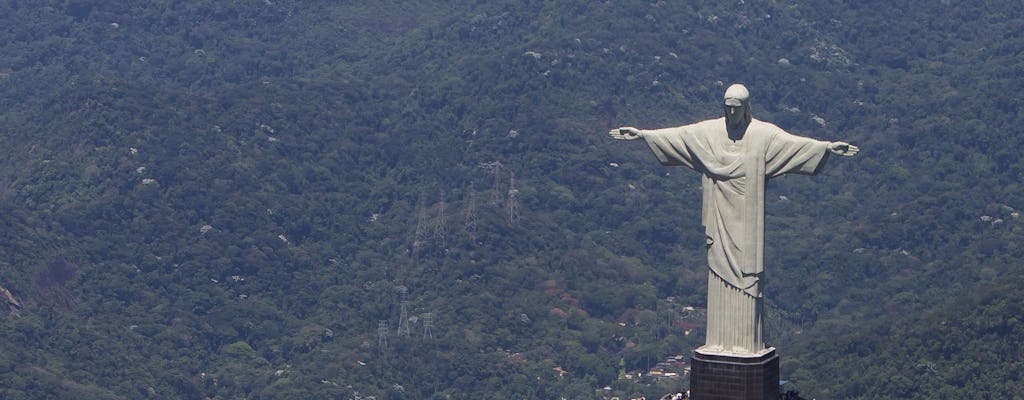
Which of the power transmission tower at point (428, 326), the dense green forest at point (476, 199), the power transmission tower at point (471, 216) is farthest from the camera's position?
the power transmission tower at point (471, 216)

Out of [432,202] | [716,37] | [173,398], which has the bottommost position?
[173,398]

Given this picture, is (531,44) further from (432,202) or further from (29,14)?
(29,14)

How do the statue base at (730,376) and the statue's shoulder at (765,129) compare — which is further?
the statue's shoulder at (765,129)

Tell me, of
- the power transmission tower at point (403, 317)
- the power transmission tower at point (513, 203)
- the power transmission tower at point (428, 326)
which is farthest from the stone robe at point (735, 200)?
the power transmission tower at point (513, 203)

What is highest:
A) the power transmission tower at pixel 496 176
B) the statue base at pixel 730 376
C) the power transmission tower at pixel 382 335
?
the power transmission tower at pixel 496 176

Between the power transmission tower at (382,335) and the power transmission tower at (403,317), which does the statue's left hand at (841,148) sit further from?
the power transmission tower at (403,317)

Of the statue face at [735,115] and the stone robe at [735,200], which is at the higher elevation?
the statue face at [735,115]

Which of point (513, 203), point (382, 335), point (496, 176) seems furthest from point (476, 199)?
point (382, 335)

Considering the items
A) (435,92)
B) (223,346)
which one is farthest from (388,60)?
(223,346)
